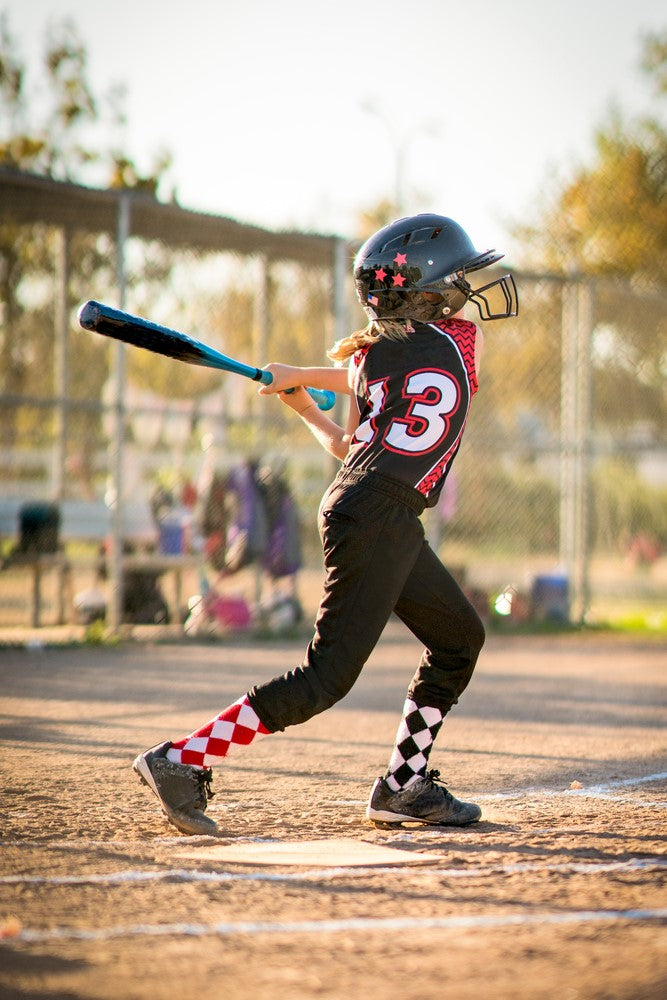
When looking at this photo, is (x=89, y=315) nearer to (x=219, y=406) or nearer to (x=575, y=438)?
(x=219, y=406)

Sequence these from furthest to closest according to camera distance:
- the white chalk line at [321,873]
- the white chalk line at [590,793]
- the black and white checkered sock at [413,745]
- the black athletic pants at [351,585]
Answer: the white chalk line at [590,793], the black and white checkered sock at [413,745], the black athletic pants at [351,585], the white chalk line at [321,873]

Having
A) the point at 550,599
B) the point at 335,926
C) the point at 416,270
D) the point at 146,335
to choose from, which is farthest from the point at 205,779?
the point at 550,599

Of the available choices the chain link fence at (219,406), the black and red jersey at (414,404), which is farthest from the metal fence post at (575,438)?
the black and red jersey at (414,404)

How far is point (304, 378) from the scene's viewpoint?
15.7ft

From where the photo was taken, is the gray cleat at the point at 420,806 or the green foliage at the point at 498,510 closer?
the gray cleat at the point at 420,806

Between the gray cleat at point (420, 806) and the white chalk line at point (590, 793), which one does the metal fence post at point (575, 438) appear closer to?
the white chalk line at point (590, 793)

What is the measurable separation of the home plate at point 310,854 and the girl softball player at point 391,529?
25 centimetres

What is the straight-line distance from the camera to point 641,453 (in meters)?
15.9

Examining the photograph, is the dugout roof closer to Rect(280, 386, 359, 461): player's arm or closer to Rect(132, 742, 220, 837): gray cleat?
Rect(280, 386, 359, 461): player's arm

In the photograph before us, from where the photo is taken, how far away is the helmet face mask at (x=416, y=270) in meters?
4.69

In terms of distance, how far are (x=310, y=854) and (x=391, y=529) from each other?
1061mm

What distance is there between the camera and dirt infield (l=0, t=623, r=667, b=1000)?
3.09m

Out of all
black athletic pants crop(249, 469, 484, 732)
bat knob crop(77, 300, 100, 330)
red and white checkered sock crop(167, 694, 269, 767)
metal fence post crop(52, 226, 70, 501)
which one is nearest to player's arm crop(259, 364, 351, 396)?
black athletic pants crop(249, 469, 484, 732)

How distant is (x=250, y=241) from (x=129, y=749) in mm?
7576
